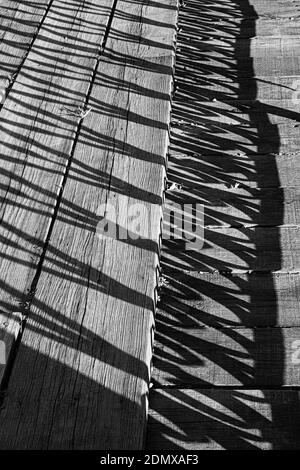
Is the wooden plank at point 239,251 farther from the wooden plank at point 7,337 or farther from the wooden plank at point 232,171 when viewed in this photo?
the wooden plank at point 7,337

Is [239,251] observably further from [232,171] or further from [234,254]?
[232,171]

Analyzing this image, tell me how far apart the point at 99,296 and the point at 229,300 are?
1.87 feet

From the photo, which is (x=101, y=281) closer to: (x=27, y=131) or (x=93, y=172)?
(x=93, y=172)

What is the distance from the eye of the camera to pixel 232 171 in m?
3.54

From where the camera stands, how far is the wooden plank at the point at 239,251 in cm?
303

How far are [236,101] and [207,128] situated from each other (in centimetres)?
32

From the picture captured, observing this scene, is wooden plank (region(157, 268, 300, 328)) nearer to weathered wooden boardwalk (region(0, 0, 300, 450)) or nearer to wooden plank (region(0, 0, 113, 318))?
weathered wooden boardwalk (region(0, 0, 300, 450))

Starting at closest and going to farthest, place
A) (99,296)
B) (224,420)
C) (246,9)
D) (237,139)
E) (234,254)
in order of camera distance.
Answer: (224,420)
(99,296)
(234,254)
(237,139)
(246,9)

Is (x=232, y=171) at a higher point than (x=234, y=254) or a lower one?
higher

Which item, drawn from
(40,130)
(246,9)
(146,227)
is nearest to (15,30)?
(40,130)

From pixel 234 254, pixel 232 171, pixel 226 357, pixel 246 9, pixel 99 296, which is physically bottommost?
pixel 226 357

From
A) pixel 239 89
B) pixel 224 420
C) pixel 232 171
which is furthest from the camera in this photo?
pixel 239 89

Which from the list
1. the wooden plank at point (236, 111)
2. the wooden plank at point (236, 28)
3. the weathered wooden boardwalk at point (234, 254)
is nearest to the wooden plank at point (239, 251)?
the weathered wooden boardwalk at point (234, 254)
